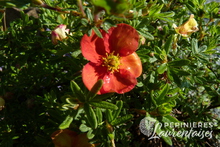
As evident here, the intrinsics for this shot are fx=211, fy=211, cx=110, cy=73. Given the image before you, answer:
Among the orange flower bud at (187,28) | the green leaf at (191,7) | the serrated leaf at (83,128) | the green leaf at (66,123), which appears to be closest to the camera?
the green leaf at (66,123)

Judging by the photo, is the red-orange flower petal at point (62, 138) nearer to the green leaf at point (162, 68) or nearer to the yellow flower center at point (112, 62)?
the yellow flower center at point (112, 62)

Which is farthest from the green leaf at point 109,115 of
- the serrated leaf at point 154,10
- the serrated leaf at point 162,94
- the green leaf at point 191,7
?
the green leaf at point 191,7

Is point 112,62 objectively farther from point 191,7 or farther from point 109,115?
point 191,7

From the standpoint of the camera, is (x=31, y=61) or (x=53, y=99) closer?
(x=53, y=99)

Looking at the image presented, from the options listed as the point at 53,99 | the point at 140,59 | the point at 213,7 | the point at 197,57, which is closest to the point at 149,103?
the point at 140,59

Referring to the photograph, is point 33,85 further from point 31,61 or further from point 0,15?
point 0,15

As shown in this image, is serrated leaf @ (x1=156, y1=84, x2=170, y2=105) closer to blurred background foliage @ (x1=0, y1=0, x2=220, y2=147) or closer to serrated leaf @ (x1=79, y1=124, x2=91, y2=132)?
blurred background foliage @ (x1=0, y1=0, x2=220, y2=147)

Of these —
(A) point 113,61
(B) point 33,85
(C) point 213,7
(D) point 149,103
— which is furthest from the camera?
(B) point 33,85

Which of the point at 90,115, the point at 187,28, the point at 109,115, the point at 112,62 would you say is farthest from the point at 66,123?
the point at 187,28
